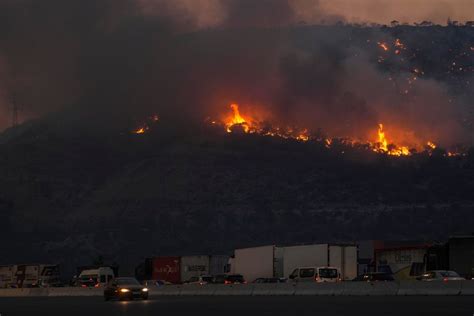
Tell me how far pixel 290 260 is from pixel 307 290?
63.8ft

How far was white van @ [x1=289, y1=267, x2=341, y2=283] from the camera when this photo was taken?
8181 cm

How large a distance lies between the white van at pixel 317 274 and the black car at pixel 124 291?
18.9 m

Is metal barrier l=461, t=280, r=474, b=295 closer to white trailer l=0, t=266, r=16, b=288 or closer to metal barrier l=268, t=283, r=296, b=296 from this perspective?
metal barrier l=268, t=283, r=296, b=296

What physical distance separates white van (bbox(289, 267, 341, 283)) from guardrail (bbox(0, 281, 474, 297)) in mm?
6506

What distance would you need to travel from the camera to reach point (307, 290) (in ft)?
240

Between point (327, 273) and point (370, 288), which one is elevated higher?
point (327, 273)

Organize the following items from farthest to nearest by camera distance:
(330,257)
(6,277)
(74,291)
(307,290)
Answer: (6,277)
(74,291)
(330,257)
(307,290)

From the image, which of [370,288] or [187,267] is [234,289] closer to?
[370,288]

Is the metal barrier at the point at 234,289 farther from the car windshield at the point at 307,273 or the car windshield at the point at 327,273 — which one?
the car windshield at the point at 327,273

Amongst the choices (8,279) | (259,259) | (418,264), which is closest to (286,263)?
(259,259)

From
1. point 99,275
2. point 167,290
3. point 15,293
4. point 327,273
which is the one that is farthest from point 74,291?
point 99,275

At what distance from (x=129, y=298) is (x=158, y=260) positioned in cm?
5339

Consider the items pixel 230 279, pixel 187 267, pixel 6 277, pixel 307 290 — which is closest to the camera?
pixel 307 290

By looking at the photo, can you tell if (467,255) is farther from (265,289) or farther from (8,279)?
(8,279)
